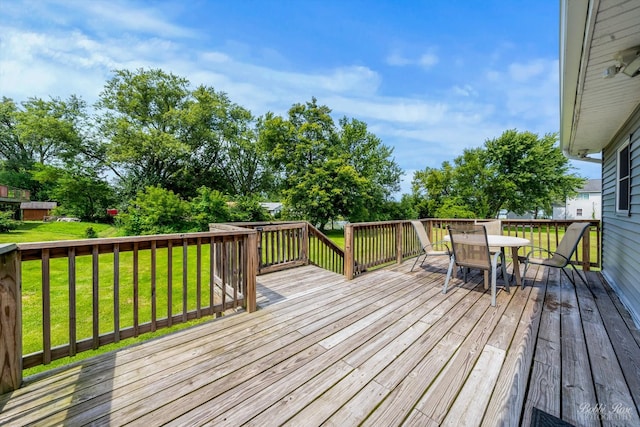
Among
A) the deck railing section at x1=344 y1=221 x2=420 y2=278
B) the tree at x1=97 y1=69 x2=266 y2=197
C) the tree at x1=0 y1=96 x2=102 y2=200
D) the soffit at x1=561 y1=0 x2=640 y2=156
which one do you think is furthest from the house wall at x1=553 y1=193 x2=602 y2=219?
the tree at x1=0 y1=96 x2=102 y2=200

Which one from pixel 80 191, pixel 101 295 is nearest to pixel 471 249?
pixel 101 295

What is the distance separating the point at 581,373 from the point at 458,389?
0.94 metres

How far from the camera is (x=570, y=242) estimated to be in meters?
3.56

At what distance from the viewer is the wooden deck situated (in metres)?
1.41

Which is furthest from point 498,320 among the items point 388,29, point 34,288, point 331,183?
point 331,183

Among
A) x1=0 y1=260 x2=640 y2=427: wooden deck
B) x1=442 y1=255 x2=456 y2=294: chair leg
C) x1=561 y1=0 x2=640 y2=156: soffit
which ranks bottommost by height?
x1=0 y1=260 x2=640 y2=427: wooden deck

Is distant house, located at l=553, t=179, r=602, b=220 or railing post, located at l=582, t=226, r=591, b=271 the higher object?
distant house, located at l=553, t=179, r=602, b=220

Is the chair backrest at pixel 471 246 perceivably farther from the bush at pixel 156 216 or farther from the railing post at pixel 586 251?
the bush at pixel 156 216

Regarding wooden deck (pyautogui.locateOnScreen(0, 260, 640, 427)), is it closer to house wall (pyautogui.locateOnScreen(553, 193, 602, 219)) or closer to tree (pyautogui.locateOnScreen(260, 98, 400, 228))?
tree (pyautogui.locateOnScreen(260, 98, 400, 228))

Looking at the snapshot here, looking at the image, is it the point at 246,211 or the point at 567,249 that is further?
the point at 246,211

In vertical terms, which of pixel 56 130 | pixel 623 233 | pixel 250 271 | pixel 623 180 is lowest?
pixel 250 271

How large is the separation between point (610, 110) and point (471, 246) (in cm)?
232

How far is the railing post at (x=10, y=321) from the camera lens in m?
1.50

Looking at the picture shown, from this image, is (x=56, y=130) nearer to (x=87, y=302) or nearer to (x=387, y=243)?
(x=87, y=302)
